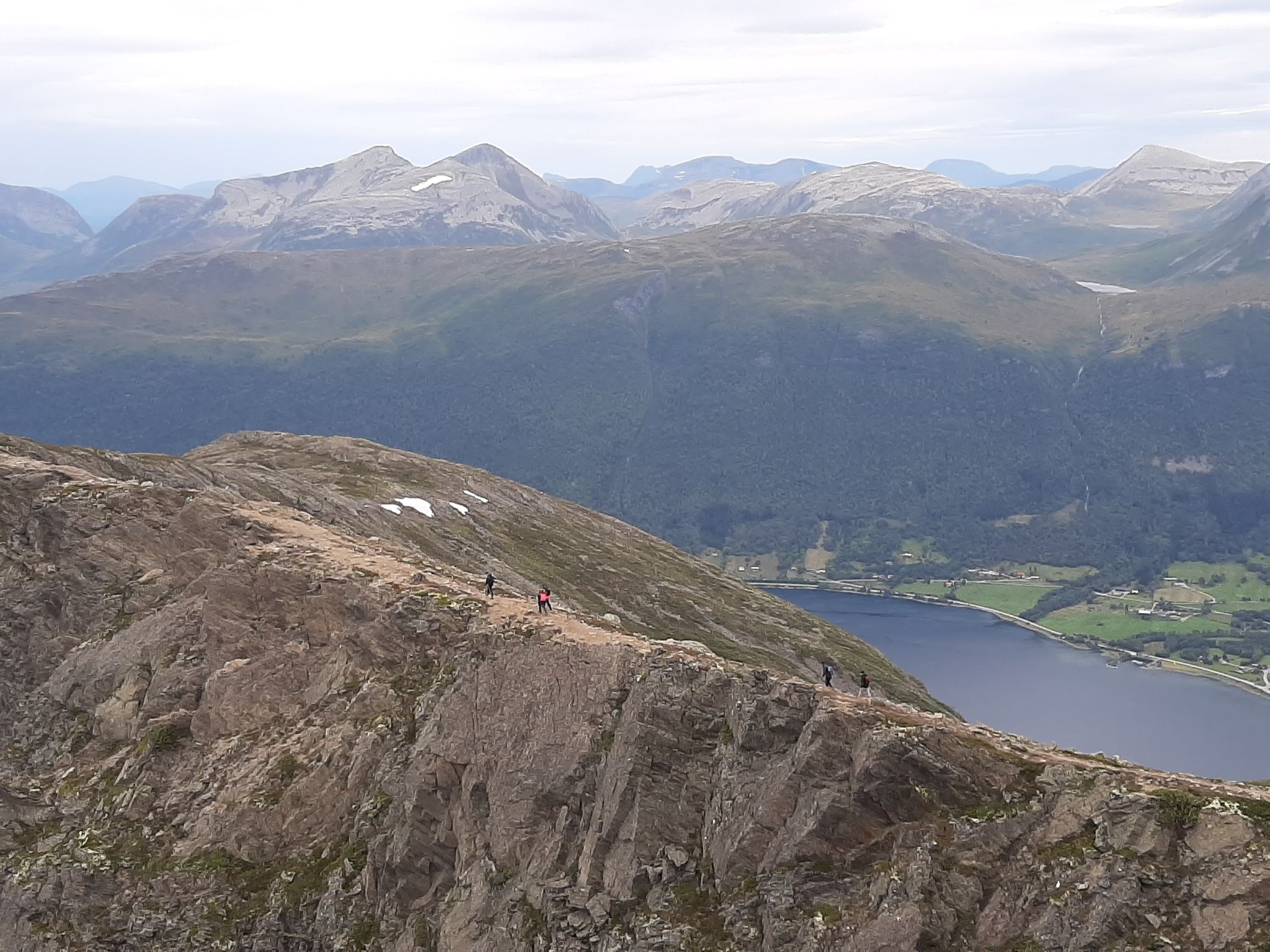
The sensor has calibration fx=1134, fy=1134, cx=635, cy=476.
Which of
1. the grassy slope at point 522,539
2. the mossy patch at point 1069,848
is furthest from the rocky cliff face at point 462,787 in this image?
the grassy slope at point 522,539

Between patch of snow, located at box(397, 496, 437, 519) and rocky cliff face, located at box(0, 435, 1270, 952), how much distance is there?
168 feet

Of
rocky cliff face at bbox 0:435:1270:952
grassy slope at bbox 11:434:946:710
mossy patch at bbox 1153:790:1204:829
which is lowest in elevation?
grassy slope at bbox 11:434:946:710

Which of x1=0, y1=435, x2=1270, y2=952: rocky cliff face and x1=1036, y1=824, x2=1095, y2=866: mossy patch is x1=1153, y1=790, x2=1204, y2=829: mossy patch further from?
x1=1036, y1=824, x2=1095, y2=866: mossy patch

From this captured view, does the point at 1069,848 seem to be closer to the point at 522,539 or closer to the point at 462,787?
the point at 462,787

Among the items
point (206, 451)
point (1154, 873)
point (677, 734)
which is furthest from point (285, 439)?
point (1154, 873)

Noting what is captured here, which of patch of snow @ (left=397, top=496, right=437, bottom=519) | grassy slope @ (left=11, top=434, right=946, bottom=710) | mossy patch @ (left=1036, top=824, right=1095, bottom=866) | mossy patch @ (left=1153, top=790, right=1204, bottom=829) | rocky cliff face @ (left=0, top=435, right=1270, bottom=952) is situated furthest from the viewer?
patch of snow @ (left=397, top=496, right=437, bottom=519)

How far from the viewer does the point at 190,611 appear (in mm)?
53906

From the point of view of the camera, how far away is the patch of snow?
116 meters

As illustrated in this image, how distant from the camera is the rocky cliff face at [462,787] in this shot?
3117 cm

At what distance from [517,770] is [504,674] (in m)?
4.45

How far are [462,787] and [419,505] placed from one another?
77837 mm

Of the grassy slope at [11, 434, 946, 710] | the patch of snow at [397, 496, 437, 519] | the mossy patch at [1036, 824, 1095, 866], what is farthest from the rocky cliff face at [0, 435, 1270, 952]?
the patch of snow at [397, 496, 437, 519]

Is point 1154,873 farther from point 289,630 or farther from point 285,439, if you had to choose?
point 285,439

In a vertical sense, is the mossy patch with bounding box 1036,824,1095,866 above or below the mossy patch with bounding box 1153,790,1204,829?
below
